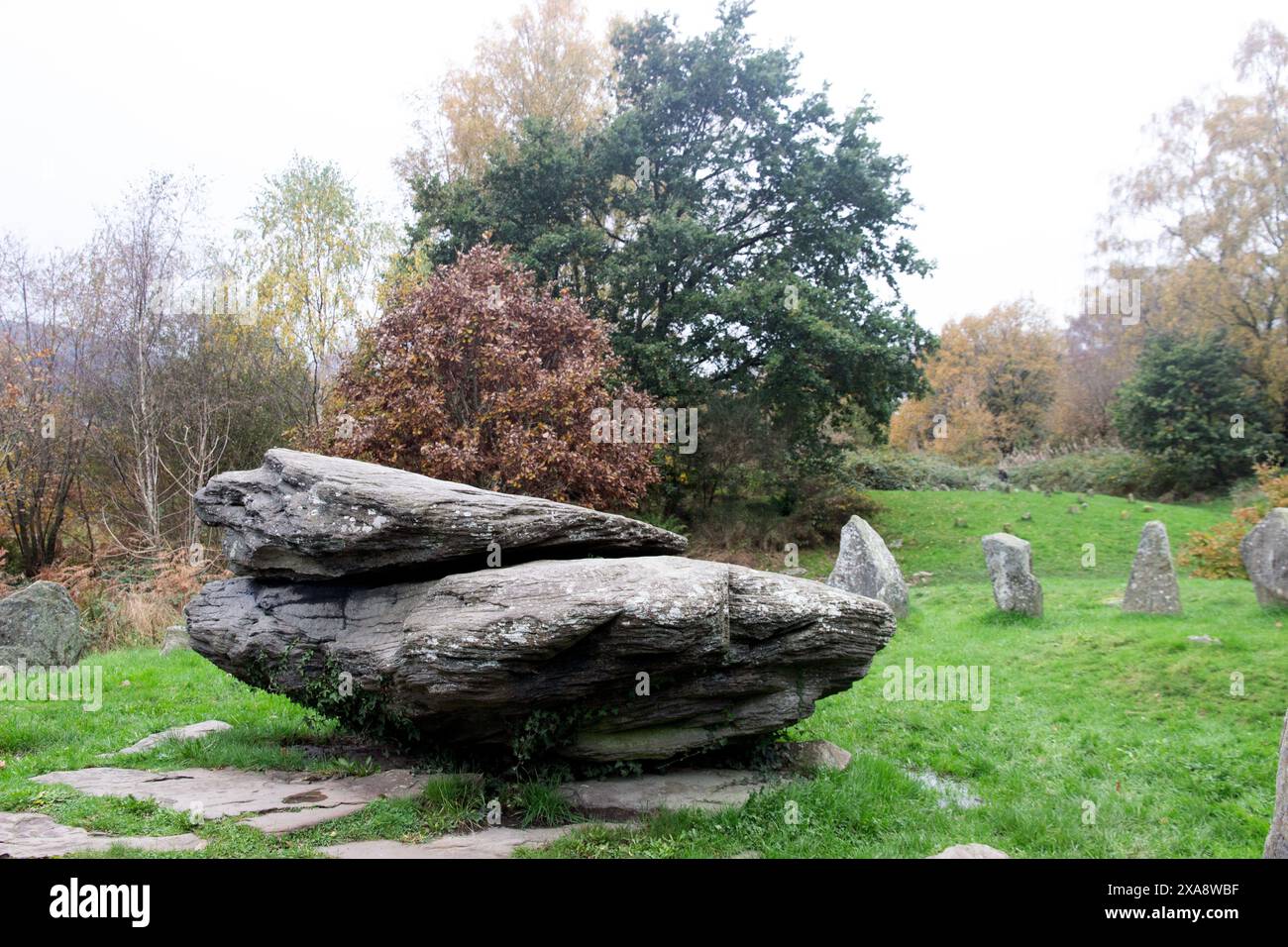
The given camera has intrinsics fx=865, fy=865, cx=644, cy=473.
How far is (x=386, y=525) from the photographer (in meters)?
6.93

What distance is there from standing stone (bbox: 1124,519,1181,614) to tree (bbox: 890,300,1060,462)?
26119mm

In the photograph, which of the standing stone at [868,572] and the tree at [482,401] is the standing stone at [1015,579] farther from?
the tree at [482,401]

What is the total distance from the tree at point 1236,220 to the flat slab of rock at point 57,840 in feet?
111

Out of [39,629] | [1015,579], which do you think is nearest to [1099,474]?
[1015,579]

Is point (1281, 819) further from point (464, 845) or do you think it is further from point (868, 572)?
point (868, 572)

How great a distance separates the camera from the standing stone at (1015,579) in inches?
536

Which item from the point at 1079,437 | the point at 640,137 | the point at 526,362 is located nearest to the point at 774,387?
the point at 640,137

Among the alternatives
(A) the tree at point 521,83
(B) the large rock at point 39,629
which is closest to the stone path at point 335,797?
(B) the large rock at point 39,629

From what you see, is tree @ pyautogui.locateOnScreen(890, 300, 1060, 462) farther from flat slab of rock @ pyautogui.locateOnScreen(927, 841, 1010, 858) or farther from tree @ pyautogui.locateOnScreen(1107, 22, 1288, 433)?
flat slab of rock @ pyautogui.locateOnScreen(927, 841, 1010, 858)

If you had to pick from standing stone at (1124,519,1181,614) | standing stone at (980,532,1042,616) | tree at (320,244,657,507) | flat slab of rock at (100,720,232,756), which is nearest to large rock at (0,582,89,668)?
tree at (320,244,657,507)

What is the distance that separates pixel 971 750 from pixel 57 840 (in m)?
7.60

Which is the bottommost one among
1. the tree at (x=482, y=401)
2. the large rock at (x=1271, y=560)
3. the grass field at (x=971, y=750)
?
the grass field at (x=971, y=750)

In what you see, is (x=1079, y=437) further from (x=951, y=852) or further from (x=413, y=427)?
(x=951, y=852)

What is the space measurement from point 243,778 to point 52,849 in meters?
1.89
